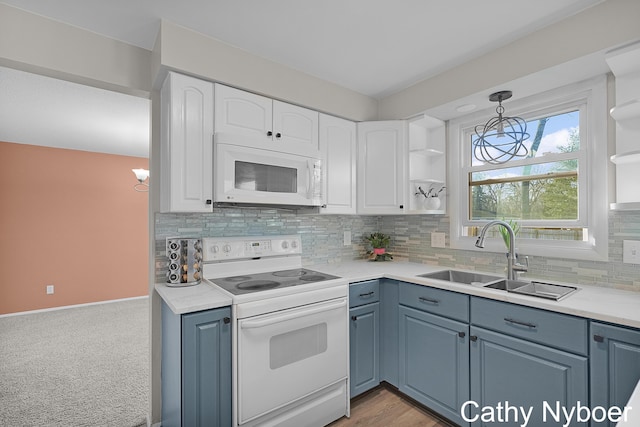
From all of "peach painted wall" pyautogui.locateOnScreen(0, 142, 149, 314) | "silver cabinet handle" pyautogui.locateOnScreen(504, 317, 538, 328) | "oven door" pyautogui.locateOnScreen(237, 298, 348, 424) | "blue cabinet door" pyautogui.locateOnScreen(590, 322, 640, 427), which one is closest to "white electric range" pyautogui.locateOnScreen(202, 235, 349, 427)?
"oven door" pyautogui.locateOnScreen(237, 298, 348, 424)

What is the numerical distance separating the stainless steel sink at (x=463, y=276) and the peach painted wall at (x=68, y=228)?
15.3 feet

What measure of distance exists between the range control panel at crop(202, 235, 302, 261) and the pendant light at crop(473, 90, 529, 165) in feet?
5.30

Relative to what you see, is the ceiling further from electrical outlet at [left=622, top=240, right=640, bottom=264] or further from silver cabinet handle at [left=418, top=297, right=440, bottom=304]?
silver cabinet handle at [left=418, top=297, right=440, bottom=304]

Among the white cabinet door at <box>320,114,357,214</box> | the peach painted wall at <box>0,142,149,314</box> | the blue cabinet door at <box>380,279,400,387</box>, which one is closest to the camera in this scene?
the blue cabinet door at <box>380,279,400,387</box>

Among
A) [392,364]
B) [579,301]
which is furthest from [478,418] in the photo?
[579,301]

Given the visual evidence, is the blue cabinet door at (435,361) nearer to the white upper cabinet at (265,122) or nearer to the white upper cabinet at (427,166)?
the white upper cabinet at (427,166)

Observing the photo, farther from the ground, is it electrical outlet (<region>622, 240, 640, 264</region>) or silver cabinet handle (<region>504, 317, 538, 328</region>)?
electrical outlet (<region>622, 240, 640, 264</region>)

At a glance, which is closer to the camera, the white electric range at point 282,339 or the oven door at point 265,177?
the white electric range at point 282,339

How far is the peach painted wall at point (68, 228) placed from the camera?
426cm

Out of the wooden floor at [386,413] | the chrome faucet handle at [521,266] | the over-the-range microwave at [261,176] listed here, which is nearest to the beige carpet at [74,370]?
the wooden floor at [386,413]

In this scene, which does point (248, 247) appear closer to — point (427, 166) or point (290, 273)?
point (290, 273)

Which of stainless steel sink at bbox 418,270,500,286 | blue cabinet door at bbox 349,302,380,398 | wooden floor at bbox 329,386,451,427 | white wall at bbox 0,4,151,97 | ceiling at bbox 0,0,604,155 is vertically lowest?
wooden floor at bbox 329,386,451,427

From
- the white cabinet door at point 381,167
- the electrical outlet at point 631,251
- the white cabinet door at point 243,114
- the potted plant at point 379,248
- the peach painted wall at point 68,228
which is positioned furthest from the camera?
the peach painted wall at point 68,228

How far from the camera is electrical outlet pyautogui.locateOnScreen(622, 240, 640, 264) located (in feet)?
5.66
